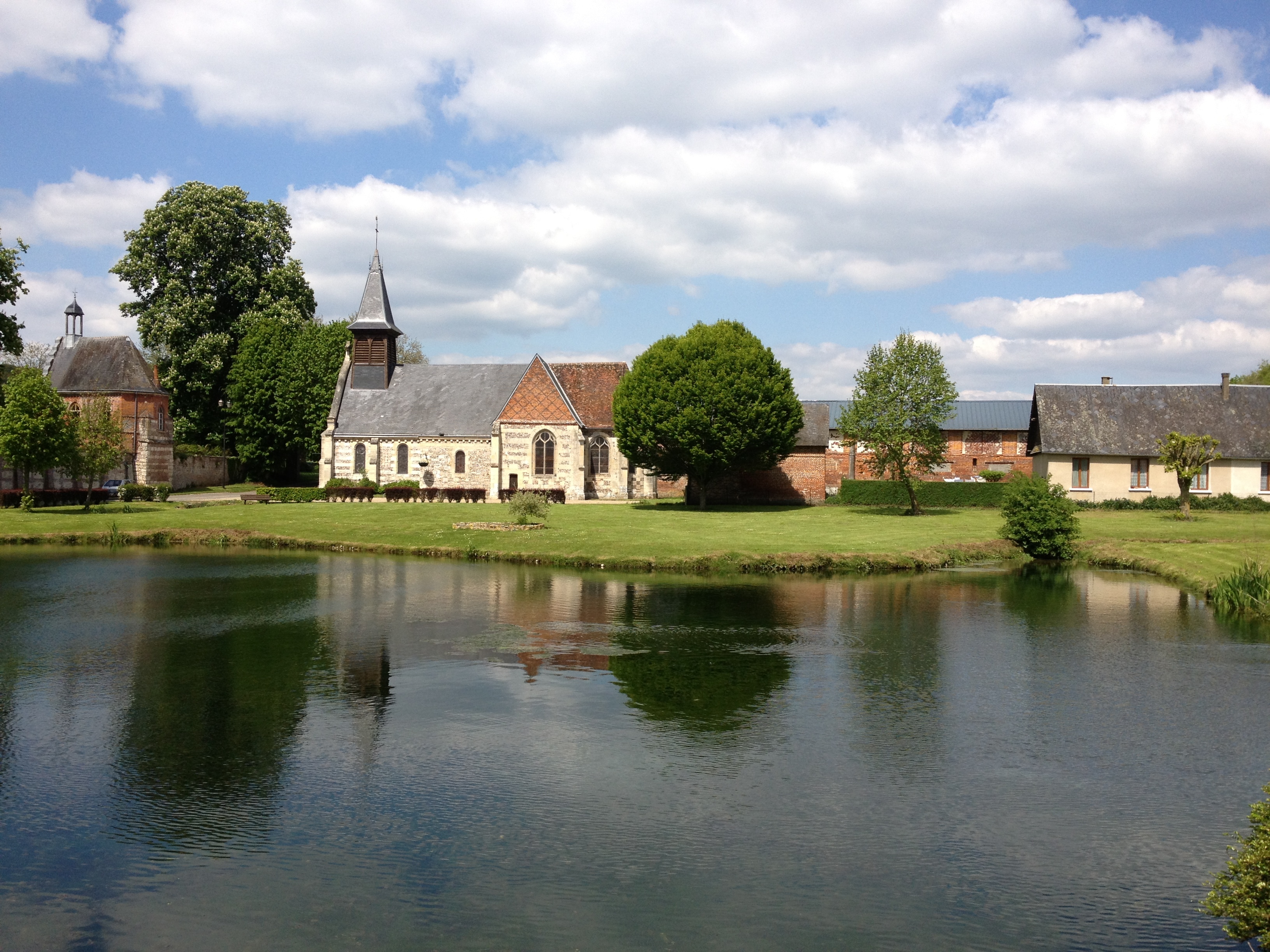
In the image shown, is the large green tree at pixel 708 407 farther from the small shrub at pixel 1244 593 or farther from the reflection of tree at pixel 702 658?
the small shrub at pixel 1244 593

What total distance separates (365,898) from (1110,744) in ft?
30.6

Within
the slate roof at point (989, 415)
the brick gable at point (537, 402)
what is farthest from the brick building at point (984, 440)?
the brick gable at point (537, 402)

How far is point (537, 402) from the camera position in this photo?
53812 millimetres

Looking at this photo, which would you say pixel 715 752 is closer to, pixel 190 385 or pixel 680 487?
pixel 680 487

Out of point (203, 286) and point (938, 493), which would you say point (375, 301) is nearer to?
point (203, 286)

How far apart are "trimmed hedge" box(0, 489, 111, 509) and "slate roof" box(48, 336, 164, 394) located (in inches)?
381

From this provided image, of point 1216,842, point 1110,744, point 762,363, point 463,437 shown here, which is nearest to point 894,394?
point 762,363

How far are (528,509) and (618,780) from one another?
27.5m

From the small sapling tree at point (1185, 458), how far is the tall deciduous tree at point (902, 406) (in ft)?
31.7

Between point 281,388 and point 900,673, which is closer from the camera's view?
point 900,673

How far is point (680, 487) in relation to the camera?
58406 millimetres

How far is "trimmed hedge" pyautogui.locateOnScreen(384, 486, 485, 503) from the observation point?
4925 centimetres

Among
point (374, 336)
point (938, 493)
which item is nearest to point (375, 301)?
point (374, 336)

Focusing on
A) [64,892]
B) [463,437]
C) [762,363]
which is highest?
[762,363]
